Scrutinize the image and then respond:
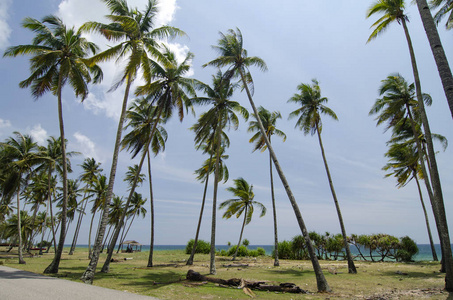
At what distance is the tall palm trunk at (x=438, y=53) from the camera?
279 inches

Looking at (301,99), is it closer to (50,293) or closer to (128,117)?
(128,117)

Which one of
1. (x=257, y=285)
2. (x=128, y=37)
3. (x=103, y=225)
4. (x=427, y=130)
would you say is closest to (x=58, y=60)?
(x=128, y=37)

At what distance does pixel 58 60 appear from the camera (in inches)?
567

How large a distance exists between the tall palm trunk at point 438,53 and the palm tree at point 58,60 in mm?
14632

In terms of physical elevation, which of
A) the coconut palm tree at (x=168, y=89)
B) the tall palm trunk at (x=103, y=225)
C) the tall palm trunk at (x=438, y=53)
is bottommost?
A: the tall palm trunk at (x=103, y=225)

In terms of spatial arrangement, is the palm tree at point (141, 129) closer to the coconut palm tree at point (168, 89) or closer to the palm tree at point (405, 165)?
the coconut palm tree at point (168, 89)

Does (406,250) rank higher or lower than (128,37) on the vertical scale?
lower

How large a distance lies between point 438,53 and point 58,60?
57.9 ft

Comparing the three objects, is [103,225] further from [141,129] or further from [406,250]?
[406,250]

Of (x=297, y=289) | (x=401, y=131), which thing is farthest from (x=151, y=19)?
(x=401, y=131)

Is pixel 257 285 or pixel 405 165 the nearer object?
pixel 257 285

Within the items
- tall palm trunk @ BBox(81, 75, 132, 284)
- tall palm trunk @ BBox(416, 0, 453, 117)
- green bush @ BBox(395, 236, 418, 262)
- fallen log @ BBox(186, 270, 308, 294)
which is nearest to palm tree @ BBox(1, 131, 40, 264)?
tall palm trunk @ BBox(81, 75, 132, 284)

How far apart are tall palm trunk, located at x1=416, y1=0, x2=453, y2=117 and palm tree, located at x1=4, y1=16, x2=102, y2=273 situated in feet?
48.0

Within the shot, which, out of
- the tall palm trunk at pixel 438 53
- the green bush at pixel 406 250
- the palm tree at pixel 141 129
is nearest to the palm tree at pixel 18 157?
the palm tree at pixel 141 129
